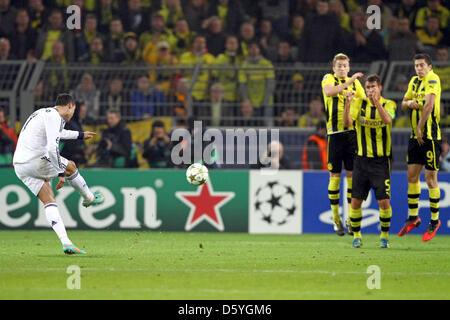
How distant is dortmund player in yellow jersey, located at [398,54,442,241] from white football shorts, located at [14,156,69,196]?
4637 millimetres

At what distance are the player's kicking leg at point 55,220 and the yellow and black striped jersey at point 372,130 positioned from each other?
11.8 feet

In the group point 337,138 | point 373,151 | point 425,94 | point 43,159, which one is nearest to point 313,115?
point 337,138

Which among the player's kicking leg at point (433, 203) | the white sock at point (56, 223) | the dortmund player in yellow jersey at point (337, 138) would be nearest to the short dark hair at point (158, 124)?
the dortmund player in yellow jersey at point (337, 138)

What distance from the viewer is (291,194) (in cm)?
1449

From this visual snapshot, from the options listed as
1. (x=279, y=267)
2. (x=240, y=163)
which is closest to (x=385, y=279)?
(x=279, y=267)

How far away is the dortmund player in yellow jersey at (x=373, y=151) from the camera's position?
10.9m

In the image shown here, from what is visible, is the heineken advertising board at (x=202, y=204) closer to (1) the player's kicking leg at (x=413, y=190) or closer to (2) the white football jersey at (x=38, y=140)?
(1) the player's kicking leg at (x=413, y=190)

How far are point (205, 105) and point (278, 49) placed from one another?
8.62 ft

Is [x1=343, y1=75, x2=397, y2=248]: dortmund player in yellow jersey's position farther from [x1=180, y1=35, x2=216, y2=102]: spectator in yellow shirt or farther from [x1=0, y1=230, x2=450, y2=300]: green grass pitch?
[x1=180, y1=35, x2=216, y2=102]: spectator in yellow shirt

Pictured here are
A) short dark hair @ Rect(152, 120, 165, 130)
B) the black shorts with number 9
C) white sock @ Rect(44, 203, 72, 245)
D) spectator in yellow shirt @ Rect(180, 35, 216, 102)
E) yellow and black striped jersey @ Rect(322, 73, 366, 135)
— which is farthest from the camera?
spectator in yellow shirt @ Rect(180, 35, 216, 102)

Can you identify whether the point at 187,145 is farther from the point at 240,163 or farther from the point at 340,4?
the point at 340,4

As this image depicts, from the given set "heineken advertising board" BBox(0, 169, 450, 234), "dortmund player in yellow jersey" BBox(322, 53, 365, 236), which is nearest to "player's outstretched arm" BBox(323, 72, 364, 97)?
"dortmund player in yellow jersey" BBox(322, 53, 365, 236)

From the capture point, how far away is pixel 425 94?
1174 centimetres

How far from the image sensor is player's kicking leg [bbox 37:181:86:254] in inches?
400
